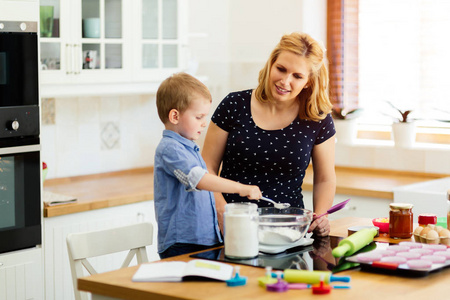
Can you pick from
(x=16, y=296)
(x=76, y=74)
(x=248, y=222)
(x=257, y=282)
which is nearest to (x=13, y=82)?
(x=76, y=74)

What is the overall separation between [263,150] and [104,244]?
2.13ft

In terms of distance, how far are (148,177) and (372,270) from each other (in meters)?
2.55

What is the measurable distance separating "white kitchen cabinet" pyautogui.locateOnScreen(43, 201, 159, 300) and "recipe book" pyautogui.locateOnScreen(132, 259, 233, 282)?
1.54 metres

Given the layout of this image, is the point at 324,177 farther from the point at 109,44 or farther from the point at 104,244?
the point at 109,44

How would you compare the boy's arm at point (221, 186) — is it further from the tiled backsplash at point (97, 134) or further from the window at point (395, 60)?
the window at point (395, 60)

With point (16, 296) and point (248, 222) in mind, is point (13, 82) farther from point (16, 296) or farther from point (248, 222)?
point (248, 222)

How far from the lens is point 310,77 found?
2635mm

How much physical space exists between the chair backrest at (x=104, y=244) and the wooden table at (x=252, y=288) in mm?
411

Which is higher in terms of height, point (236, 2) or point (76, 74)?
point (236, 2)

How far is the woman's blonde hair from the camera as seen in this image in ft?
8.43

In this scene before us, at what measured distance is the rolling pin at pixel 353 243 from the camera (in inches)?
80.1

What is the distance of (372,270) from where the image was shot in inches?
77.4

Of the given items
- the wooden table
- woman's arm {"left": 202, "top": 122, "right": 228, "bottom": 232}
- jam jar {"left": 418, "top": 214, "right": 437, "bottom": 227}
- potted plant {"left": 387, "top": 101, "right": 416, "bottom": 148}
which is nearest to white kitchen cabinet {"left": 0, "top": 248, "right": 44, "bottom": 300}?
woman's arm {"left": 202, "top": 122, "right": 228, "bottom": 232}

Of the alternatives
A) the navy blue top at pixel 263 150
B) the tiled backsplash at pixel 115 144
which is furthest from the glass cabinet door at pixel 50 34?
the navy blue top at pixel 263 150
